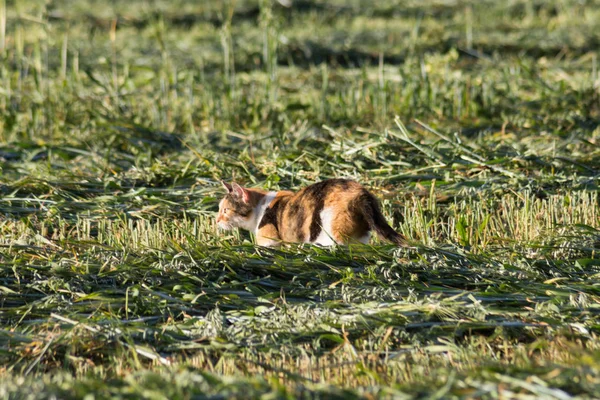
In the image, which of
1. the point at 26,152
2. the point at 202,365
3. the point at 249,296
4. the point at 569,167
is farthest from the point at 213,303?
the point at 26,152

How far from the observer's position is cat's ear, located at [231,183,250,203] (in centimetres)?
606

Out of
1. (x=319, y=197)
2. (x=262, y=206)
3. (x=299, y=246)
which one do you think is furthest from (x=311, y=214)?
(x=262, y=206)

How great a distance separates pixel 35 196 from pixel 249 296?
2.74 m

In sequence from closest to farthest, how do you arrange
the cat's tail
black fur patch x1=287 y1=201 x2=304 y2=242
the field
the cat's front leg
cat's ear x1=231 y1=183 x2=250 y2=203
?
the field, the cat's tail, black fur patch x1=287 y1=201 x2=304 y2=242, the cat's front leg, cat's ear x1=231 y1=183 x2=250 y2=203

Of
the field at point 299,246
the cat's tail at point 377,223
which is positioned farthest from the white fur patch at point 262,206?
the cat's tail at point 377,223

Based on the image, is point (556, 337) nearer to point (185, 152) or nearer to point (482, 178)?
point (482, 178)

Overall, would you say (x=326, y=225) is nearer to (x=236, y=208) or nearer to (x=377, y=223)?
(x=377, y=223)

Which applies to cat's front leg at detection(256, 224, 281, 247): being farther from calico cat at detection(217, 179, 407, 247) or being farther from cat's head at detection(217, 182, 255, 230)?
cat's head at detection(217, 182, 255, 230)

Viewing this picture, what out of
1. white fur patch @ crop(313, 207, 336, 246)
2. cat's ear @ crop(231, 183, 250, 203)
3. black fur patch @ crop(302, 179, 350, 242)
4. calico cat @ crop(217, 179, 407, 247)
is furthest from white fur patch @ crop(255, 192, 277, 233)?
white fur patch @ crop(313, 207, 336, 246)

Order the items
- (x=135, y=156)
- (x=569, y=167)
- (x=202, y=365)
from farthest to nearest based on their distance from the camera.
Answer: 1. (x=135, y=156)
2. (x=569, y=167)
3. (x=202, y=365)

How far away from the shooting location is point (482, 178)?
687 centimetres

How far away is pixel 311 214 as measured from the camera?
5.54m

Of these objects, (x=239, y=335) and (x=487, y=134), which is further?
(x=487, y=134)

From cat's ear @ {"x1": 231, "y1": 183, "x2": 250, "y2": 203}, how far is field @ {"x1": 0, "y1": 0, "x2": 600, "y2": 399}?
1.05ft
